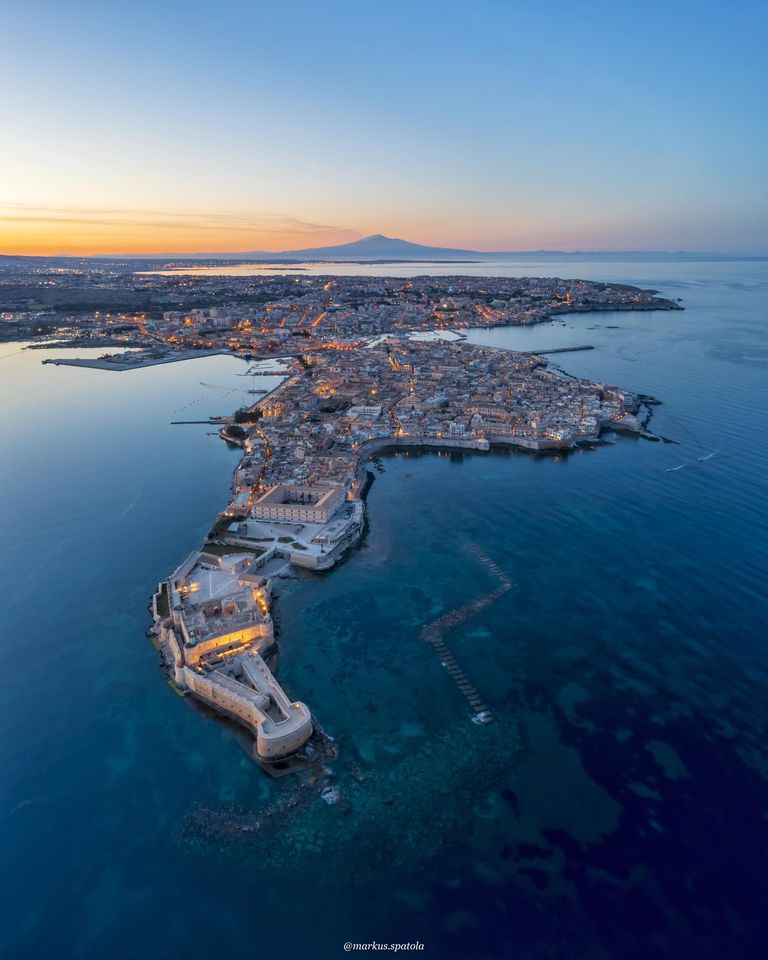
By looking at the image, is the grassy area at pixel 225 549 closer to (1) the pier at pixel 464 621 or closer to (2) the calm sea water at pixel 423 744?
(2) the calm sea water at pixel 423 744

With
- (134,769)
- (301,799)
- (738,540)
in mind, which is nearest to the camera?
(301,799)

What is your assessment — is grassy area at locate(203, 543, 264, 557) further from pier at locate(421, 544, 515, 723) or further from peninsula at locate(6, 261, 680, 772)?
pier at locate(421, 544, 515, 723)

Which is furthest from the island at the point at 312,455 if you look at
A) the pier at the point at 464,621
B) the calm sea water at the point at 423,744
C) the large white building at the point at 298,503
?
the calm sea water at the point at 423,744

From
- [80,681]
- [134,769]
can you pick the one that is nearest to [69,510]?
[80,681]

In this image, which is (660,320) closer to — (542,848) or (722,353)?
(722,353)

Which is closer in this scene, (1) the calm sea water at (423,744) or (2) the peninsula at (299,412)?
(1) the calm sea water at (423,744)

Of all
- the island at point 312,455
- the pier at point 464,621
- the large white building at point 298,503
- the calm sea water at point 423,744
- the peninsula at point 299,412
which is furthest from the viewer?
the large white building at point 298,503
